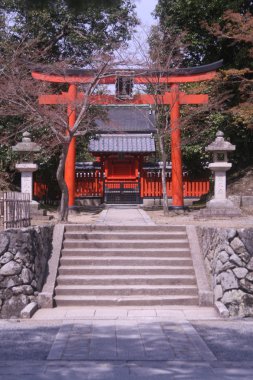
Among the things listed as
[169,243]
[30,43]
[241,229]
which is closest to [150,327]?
[241,229]

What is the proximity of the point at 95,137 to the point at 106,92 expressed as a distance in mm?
4240

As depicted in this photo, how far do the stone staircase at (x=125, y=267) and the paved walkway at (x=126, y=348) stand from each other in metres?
1.15

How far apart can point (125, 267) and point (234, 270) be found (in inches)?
83.8

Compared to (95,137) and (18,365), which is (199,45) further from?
(18,365)

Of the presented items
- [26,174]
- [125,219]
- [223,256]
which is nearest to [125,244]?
[223,256]

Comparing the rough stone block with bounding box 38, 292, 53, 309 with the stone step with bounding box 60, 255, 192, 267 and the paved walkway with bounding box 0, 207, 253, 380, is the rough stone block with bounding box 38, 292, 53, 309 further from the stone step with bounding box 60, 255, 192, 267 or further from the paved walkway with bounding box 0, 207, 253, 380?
the stone step with bounding box 60, 255, 192, 267

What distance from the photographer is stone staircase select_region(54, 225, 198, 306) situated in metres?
9.62

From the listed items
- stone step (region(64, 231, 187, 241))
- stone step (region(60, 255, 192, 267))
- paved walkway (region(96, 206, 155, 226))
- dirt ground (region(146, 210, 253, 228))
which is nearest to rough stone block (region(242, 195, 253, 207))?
dirt ground (region(146, 210, 253, 228))

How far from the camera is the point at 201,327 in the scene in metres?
7.55

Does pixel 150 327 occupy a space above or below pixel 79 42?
below

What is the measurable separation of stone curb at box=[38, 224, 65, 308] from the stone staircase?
122mm

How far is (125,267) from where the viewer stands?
34.5 ft

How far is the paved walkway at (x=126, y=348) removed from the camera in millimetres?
5391

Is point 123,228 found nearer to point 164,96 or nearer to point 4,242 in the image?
point 4,242
